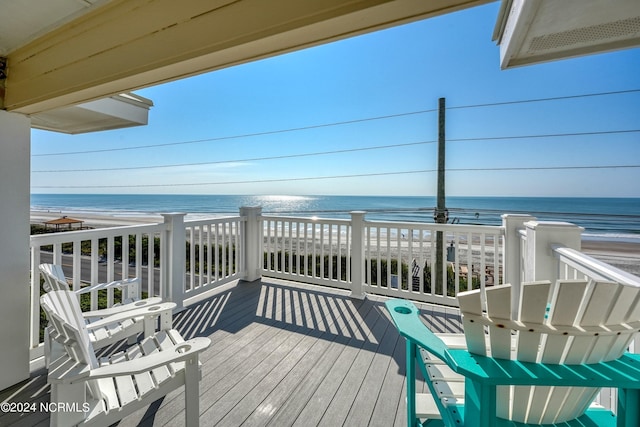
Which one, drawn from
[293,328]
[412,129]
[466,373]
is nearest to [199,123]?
[412,129]

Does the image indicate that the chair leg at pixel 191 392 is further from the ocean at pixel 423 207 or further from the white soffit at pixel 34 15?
the ocean at pixel 423 207

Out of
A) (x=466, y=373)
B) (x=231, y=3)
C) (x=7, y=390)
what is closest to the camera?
(x=466, y=373)

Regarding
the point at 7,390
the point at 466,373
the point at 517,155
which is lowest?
the point at 7,390

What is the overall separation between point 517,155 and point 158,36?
866 inches

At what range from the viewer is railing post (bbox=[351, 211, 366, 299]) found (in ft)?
11.0

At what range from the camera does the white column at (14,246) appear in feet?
5.66

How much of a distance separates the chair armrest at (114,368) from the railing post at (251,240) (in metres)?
2.74

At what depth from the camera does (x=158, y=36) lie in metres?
1.24

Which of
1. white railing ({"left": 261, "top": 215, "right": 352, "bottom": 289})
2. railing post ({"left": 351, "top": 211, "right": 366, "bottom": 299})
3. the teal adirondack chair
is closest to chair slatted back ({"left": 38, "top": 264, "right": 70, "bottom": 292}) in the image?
the teal adirondack chair

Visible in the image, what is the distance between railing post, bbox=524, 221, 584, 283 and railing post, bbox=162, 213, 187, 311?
3312 millimetres

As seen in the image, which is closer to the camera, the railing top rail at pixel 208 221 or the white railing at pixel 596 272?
the white railing at pixel 596 272

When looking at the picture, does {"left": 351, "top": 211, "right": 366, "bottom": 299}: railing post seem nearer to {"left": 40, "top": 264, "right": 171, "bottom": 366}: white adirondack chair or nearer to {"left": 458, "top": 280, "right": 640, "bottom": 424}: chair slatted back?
{"left": 40, "top": 264, "right": 171, "bottom": 366}: white adirondack chair

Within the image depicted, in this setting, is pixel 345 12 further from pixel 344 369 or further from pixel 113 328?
Result: pixel 113 328

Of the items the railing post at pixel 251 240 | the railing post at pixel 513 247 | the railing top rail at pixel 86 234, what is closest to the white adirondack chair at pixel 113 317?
the railing top rail at pixel 86 234
